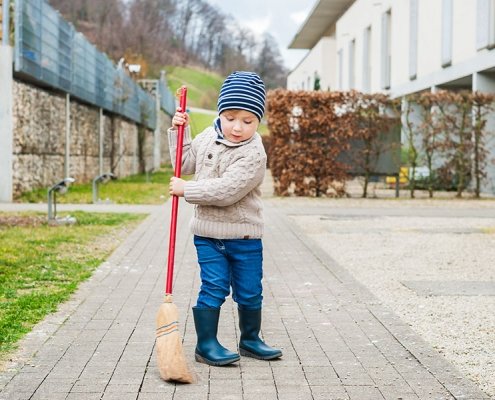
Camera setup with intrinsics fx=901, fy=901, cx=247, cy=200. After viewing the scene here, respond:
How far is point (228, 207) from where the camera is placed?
186 inches

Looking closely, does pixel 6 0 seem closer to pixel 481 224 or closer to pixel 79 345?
pixel 481 224

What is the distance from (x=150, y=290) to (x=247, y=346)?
7.81 ft

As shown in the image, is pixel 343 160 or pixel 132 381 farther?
pixel 343 160

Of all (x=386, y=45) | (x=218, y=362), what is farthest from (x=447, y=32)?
(x=218, y=362)

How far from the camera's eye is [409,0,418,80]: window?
94.4 feet

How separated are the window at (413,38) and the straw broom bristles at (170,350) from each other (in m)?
25.3

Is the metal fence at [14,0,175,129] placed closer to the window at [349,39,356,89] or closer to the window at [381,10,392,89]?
the window at [381,10,392,89]

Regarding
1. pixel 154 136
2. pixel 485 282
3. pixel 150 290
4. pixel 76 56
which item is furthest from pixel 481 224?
pixel 154 136

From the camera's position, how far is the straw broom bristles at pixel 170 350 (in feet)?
13.9

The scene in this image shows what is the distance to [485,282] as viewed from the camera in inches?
309

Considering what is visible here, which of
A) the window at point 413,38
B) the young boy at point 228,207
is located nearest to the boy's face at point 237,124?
the young boy at point 228,207

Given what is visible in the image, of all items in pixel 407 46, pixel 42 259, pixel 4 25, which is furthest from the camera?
pixel 407 46

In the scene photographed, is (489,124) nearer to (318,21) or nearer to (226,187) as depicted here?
(226,187)

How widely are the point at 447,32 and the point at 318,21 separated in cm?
2419
